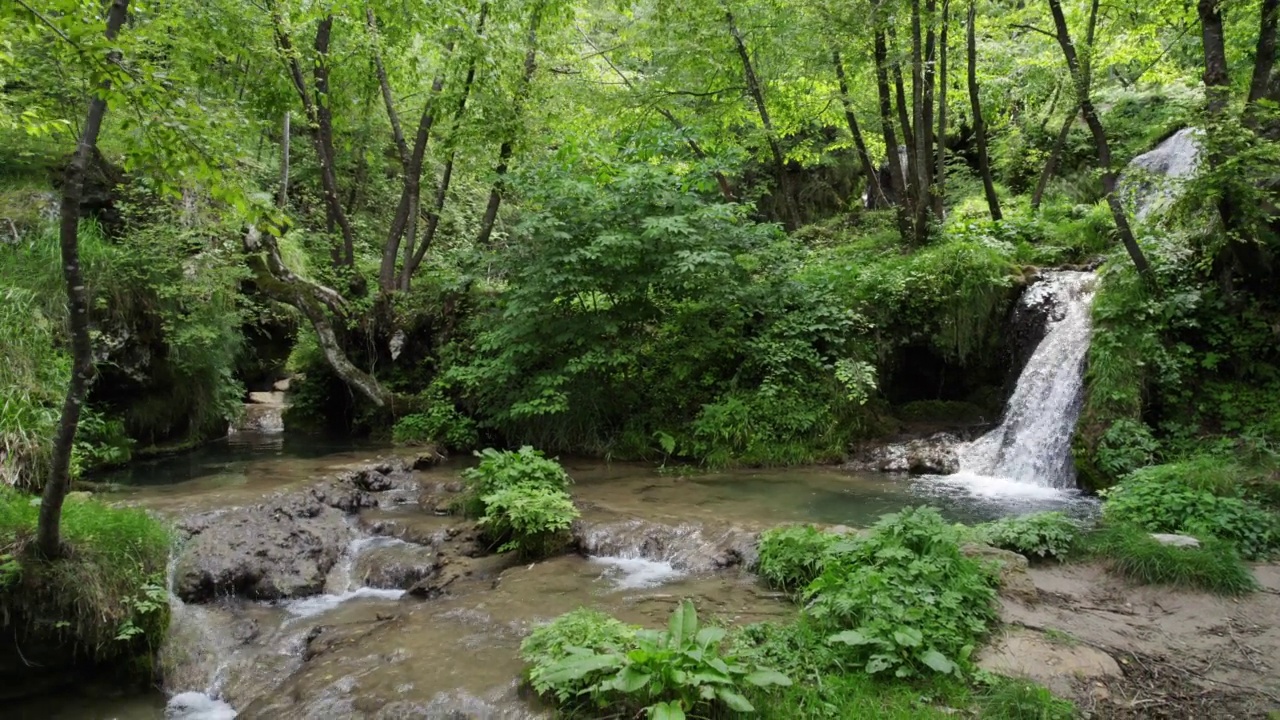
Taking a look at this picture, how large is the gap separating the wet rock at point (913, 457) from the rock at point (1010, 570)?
182 inches

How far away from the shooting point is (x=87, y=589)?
5.00m

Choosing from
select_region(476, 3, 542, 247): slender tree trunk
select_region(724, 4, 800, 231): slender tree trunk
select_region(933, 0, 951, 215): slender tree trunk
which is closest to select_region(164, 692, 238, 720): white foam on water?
select_region(476, 3, 542, 247): slender tree trunk

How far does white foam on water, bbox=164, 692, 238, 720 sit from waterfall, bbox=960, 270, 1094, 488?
896cm

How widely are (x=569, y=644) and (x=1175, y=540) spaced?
4894mm

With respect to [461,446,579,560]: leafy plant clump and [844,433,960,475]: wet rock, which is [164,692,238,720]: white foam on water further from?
[844,433,960,475]: wet rock

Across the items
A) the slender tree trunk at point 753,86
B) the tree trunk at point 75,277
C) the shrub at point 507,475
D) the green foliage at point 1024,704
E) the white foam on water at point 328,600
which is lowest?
the white foam on water at point 328,600

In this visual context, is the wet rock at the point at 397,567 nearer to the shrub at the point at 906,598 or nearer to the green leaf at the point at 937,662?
the shrub at the point at 906,598

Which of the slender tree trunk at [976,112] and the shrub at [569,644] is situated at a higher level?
the slender tree trunk at [976,112]

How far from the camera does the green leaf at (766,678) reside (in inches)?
143

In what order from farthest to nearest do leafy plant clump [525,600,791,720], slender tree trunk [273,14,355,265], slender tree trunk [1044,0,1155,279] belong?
slender tree trunk [273,14,355,265]
slender tree trunk [1044,0,1155,279]
leafy plant clump [525,600,791,720]

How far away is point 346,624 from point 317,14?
304 inches

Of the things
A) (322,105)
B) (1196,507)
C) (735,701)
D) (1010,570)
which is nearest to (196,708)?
(735,701)

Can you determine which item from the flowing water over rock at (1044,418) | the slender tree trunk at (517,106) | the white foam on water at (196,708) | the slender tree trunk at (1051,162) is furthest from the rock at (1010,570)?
the slender tree trunk at (1051,162)

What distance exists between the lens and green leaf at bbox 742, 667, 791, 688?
3621mm
